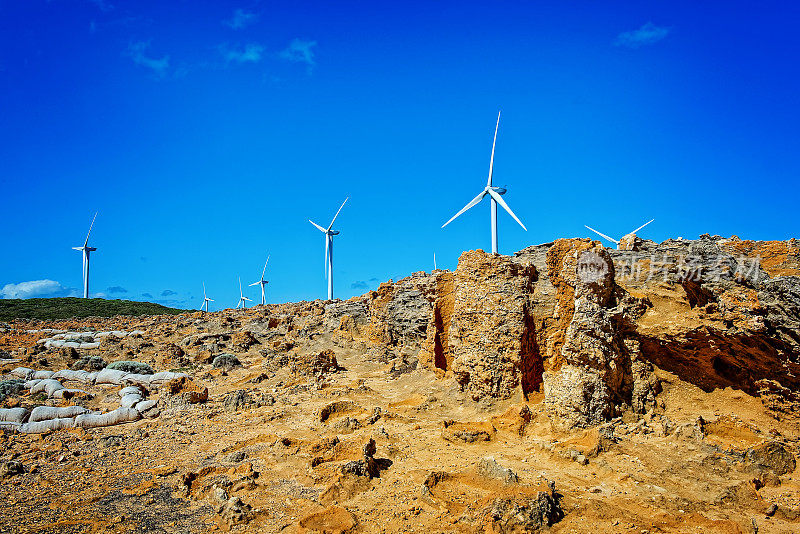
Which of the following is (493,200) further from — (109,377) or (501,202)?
(109,377)

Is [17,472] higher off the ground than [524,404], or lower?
lower

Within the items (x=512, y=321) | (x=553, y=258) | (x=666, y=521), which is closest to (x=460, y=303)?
(x=512, y=321)

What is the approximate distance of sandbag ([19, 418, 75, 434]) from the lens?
11.7 meters

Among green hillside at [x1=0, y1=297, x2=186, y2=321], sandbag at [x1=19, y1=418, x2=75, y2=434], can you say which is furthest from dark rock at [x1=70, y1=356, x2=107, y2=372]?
green hillside at [x1=0, y1=297, x2=186, y2=321]

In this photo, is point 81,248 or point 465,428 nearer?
point 465,428

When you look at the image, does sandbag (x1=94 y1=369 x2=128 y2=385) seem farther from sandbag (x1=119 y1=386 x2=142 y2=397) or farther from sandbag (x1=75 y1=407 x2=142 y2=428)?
sandbag (x1=75 y1=407 x2=142 y2=428)

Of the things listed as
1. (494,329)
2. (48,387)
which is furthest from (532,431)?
(48,387)

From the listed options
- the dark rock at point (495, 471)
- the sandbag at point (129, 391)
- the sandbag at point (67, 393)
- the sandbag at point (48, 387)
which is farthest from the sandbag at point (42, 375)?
the dark rock at point (495, 471)

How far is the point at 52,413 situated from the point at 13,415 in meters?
0.81

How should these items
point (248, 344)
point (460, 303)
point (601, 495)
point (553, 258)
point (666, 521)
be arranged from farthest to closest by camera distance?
point (248, 344)
point (460, 303)
point (553, 258)
point (601, 495)
point (666, 521)

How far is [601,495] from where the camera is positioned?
21.3 feet

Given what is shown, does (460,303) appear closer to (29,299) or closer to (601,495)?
(601,495)

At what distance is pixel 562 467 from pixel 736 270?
4.40 m

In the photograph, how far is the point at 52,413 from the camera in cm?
1248
